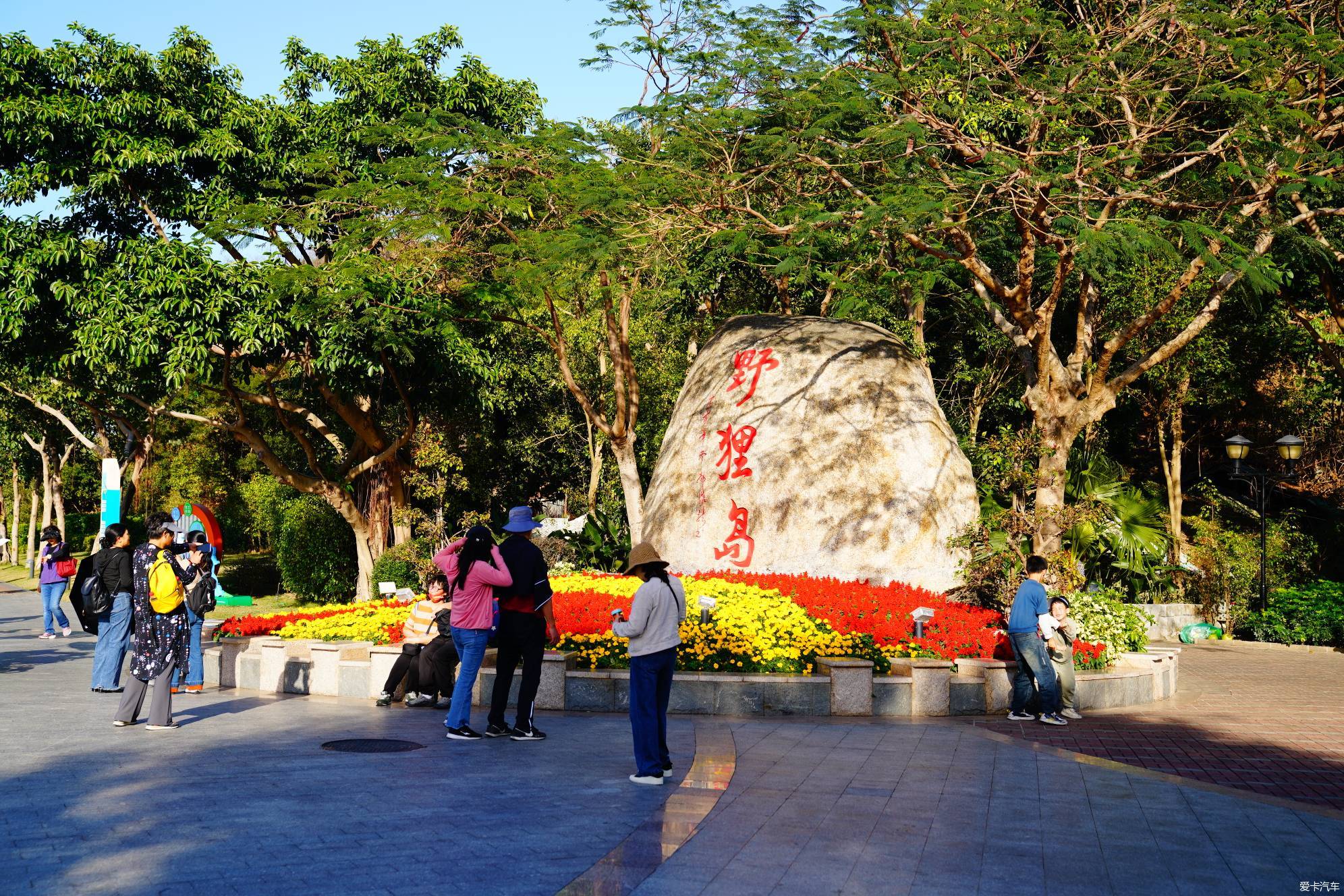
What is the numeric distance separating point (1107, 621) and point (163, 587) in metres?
10.9

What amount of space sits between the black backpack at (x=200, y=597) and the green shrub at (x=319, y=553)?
16.2 metres

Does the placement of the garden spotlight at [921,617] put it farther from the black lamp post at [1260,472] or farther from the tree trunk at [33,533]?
the tree trunk at [33,533]

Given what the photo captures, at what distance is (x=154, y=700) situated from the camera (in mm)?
9953

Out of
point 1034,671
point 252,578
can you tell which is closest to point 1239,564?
point 1034,671

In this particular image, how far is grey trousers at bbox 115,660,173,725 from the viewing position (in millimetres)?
9938

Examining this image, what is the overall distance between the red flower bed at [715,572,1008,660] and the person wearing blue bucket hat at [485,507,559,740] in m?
4.36

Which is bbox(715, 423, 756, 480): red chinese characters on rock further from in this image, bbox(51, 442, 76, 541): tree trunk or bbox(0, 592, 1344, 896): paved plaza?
bbox(51, 442, 76, 541): tree trunk

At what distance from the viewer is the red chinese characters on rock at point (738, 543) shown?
1641 cm

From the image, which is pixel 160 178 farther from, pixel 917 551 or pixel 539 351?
pixel 917 551

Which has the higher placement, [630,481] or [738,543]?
[630,481]

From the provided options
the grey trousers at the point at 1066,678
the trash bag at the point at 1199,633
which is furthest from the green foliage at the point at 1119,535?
the grey trousers at the point at 1066,678

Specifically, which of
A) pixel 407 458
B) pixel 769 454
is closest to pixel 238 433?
pixel 407 458

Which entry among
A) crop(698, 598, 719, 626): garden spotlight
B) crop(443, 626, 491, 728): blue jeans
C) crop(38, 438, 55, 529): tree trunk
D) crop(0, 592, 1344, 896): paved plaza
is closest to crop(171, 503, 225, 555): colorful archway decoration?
crop(38, 438, 55, 529): tree trunk

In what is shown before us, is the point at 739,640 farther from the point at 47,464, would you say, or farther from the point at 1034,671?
the point at 47,464
